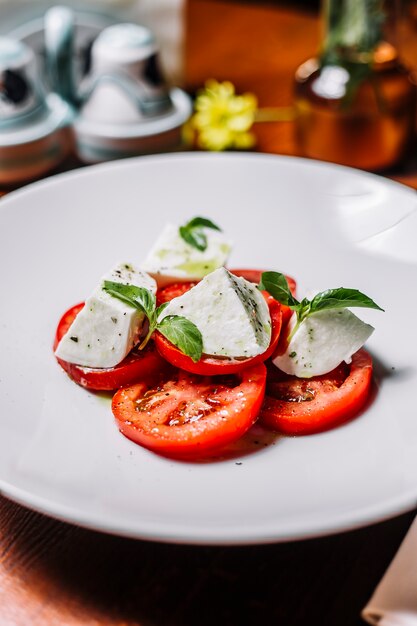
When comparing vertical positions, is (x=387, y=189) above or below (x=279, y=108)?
above

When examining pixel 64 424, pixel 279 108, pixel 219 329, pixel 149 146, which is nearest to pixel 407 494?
pixel 219 329

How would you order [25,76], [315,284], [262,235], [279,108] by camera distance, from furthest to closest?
[279,108]
[25,76]
[262,235]
[315,284]

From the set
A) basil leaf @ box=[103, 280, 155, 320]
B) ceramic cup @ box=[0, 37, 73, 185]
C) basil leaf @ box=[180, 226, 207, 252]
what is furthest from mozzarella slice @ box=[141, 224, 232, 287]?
ceramic cup @ box=[0, 37, 73, 185]

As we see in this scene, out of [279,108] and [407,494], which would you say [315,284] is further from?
[279,108]

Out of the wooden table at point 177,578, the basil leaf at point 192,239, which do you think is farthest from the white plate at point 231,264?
the basil leaf at point 192,239

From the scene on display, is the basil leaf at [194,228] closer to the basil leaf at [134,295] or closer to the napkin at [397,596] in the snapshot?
the basil leaf at [134,295]

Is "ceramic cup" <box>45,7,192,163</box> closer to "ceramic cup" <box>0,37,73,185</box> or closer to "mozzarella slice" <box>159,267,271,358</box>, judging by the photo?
"ceramic cup" <box>0,37,73,185</box>

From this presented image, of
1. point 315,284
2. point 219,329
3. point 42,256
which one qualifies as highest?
point 219,329

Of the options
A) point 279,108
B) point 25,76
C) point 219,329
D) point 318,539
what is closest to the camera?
point 318,539
